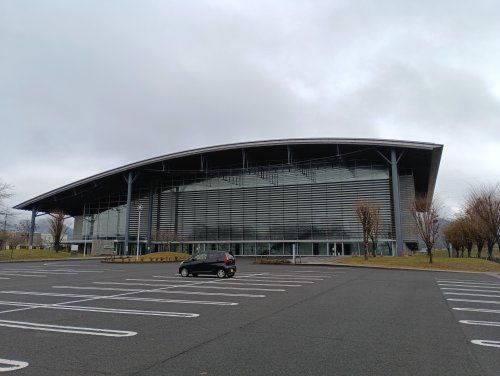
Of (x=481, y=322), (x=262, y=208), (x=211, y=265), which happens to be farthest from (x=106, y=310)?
(x=262, y=208)

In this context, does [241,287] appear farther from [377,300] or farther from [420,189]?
[420,189]

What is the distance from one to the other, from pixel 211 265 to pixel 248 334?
14401 millimetres

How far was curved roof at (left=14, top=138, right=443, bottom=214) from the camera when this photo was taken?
150 feet

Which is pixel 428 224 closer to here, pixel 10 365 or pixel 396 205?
pixel 396 205

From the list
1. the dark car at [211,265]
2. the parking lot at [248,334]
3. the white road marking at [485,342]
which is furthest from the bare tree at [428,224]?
the white road marking at [485,342]

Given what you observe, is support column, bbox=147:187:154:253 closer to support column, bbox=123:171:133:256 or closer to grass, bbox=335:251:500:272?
A: support column, bbox=123:171:133:256

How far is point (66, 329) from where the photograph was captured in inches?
323

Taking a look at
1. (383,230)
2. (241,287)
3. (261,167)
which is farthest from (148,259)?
(241,287)

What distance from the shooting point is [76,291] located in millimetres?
15062

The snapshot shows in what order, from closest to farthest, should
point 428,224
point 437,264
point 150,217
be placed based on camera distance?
point 437,264 → point 428,224 → point 150,217

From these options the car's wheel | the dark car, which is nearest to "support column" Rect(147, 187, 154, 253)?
the dark car

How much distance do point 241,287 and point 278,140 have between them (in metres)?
34.8

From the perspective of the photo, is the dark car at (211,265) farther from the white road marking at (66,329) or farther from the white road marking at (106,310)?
the white road marking at (66,329)

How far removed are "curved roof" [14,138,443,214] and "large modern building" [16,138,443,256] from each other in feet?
0.40
